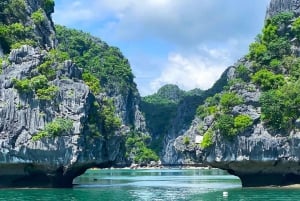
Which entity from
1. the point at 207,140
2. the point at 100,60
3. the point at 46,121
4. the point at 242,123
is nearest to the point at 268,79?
the point at 242,123

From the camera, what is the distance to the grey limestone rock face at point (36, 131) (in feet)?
129

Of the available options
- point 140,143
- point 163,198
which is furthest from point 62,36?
point 163,198

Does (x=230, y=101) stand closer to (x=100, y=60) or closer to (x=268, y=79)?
(x=268, y=79)

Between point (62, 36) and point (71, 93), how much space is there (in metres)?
76.9

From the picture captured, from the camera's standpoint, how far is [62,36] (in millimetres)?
116438

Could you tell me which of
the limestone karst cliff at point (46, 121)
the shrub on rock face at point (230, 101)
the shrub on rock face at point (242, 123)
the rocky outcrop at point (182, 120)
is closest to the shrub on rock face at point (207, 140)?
the shrub on rock face at point (230, 101)

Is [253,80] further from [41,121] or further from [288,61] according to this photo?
[41,121]

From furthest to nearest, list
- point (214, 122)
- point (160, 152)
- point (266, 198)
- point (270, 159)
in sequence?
1. point (160, 152)
2. point (214, 122)
3. point (270, 159)
4. point (266, 198)

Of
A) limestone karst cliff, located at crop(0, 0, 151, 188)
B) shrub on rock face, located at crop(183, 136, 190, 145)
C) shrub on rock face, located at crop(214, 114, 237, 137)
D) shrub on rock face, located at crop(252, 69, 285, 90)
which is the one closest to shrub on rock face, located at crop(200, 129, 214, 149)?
shrub on rock face, located at crop(214, 114, 237, 137)

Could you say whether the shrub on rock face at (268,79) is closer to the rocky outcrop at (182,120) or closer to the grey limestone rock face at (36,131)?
the grey limestone rock face at (36,131)

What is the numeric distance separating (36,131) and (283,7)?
25.2 meters

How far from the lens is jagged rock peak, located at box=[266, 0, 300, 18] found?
1981 inches

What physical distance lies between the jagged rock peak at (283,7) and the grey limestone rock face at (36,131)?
63.8ft

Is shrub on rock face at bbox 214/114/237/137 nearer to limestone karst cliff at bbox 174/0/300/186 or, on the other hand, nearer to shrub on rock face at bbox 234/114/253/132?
limestone karst cliff at bbox 174/0/300/186
